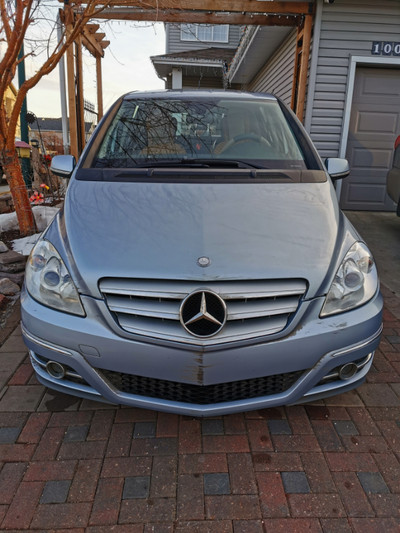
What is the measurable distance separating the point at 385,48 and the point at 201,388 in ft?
21.6

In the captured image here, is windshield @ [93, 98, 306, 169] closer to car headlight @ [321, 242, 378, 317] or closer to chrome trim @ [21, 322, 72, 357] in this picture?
car headlight @ [321, 242, 378, 317]

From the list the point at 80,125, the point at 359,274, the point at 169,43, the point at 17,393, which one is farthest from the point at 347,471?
the point at 169,43

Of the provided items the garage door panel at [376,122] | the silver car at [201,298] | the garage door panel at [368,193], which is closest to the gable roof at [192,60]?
the garage door panel at [376,122]

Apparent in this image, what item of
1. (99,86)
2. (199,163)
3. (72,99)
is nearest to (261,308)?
(199,163)

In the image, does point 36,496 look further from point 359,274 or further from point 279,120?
point 279,120

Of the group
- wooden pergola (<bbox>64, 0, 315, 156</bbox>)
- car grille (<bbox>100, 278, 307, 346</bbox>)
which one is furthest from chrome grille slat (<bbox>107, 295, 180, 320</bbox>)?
wooden pergola (<bbox>64, 0, 315, 156</bbox>)

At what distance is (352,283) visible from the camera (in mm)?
1997

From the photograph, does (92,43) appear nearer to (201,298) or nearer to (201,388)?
(201,298)

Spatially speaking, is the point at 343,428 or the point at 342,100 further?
the point at 342,100

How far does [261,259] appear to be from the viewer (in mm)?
1906

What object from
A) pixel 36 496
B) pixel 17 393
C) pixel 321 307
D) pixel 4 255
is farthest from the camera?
pixel 4 255

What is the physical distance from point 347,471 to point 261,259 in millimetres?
1058

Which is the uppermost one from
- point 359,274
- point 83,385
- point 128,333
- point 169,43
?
point 169,43

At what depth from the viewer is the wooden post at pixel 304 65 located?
630cm
